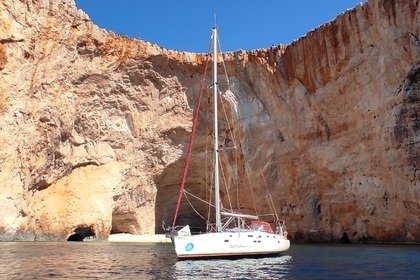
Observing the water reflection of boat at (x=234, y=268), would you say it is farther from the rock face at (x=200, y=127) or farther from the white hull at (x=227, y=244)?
the rock face at (x=200, y=127)

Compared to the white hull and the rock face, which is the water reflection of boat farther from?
the rock face

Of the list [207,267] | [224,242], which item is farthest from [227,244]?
[207,267]

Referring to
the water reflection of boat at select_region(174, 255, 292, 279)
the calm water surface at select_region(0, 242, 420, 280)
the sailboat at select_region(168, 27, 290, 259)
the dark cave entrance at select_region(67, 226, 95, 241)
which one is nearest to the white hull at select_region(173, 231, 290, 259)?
the sailboat at select_region(168, 27, 290, 259)

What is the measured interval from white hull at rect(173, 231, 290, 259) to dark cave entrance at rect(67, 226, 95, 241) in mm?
18319

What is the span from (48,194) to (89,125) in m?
5.85

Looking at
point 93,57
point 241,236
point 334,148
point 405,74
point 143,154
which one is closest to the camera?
point 241,236

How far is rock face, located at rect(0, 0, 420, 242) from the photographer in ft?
112

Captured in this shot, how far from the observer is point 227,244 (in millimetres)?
22844

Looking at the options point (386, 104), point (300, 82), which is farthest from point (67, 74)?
point (386, 104)

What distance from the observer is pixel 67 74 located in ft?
127

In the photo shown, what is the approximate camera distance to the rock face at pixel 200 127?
112 ft

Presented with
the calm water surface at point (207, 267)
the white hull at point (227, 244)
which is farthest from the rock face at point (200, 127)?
the white hull at point (227, 244)

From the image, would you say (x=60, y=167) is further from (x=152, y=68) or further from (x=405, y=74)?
(x=405, y=74)

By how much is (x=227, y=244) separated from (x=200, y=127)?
21511 millimetres
